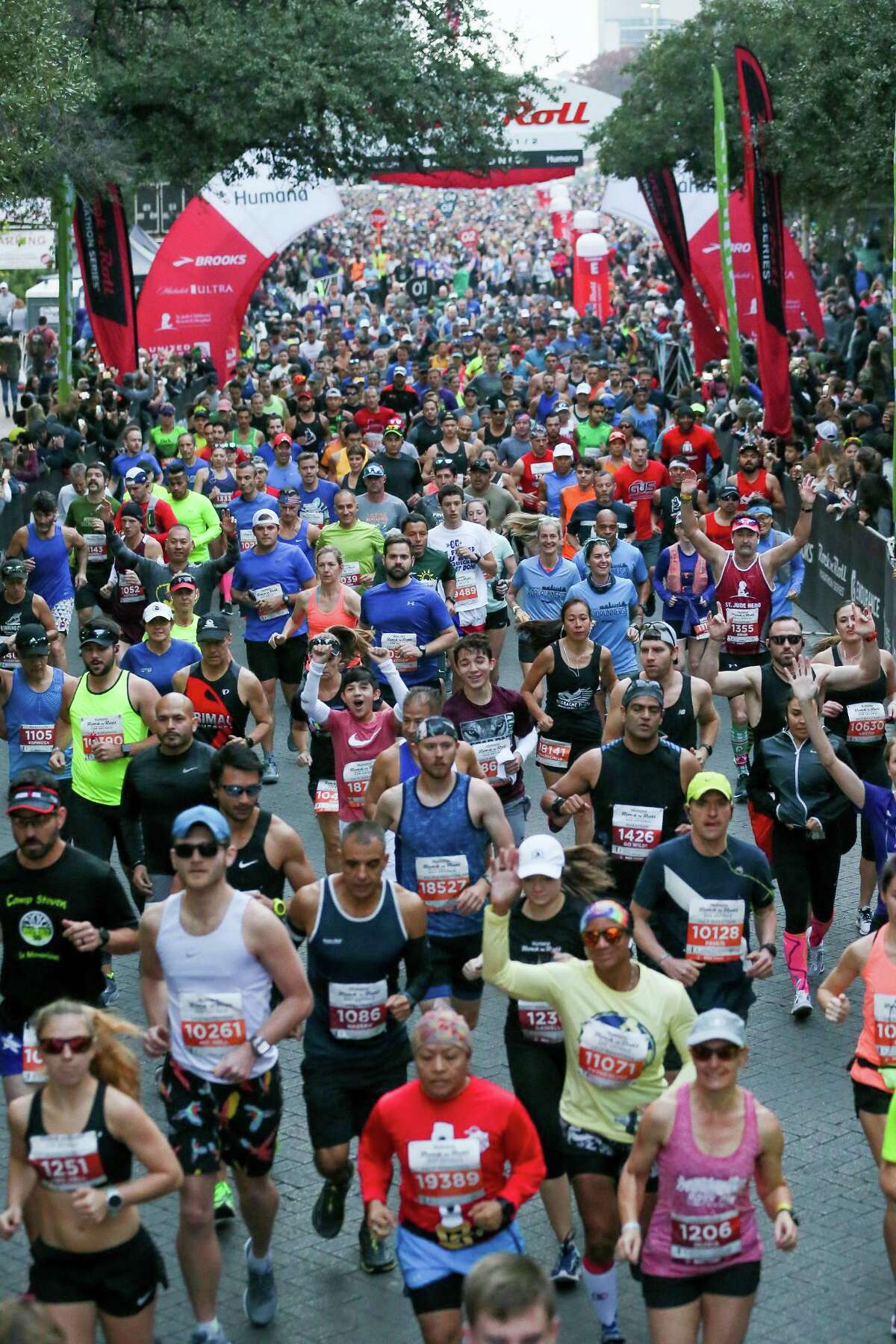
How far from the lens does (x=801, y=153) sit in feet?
84.2

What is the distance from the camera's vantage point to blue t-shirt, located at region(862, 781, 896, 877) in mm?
8578

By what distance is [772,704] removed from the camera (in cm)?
1038

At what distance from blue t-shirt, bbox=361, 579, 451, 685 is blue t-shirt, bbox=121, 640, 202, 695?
139 centimetres

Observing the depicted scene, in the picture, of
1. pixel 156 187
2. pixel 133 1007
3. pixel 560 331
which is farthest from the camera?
pixel 156 187

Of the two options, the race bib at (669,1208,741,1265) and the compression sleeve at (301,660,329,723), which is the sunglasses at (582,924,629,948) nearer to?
the race bib at (669,1208,741,1265)

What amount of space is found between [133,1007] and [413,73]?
1944cm

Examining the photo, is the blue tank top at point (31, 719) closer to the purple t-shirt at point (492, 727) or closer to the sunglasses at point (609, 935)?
the purple t-shirt at point (492, 727)

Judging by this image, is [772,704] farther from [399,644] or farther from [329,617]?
[329,617]

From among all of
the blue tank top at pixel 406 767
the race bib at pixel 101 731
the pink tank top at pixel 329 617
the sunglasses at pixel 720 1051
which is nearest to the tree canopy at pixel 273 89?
the pink tank top at pixel 329 617

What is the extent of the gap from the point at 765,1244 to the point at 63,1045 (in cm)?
281

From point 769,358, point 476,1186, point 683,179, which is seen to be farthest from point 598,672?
point 683,179

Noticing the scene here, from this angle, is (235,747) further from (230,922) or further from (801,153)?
(801,153)

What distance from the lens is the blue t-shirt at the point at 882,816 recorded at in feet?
28.1

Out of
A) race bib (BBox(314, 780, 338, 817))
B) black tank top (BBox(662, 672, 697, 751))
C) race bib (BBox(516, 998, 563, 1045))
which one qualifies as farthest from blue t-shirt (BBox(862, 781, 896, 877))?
race bib (BBox(314, 780, 338, 817))
